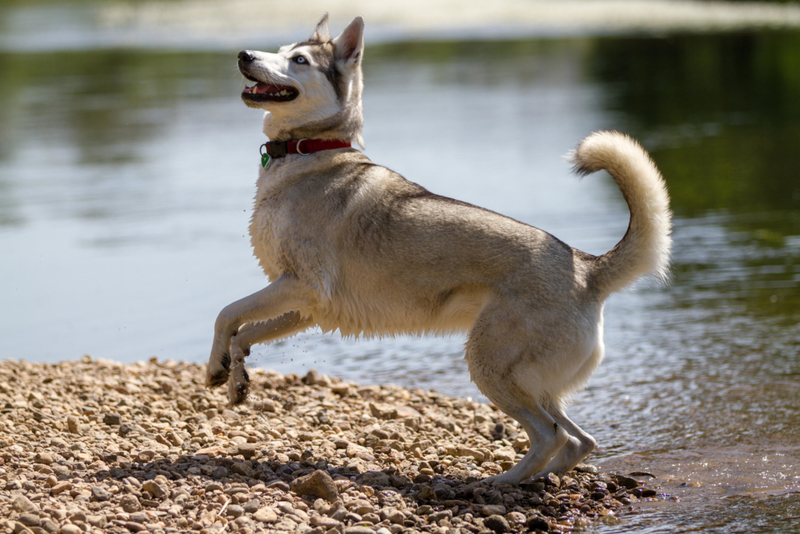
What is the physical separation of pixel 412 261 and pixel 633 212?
49.7 inches

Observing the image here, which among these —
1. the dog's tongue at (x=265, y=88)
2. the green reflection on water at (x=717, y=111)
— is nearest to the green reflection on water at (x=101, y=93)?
the green reflection on water at (x=717, y=111)

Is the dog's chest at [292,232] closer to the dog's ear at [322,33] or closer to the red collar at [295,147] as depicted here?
the red collar at [295,147]

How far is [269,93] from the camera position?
5.41 meters

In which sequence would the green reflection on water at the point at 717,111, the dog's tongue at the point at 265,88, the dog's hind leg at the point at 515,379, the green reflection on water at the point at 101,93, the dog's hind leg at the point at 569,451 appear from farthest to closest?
the green reflection on water at the point at 101,93 → the green reflection on water at the point at 717,111 → the dog's tongue at the point at 265,88 → the dog's hind leg at the point at 569,451 → the dog's hind leg at the point at 515,379

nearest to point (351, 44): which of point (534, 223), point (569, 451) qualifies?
point (569, 451)

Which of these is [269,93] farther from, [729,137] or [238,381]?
[729,137]

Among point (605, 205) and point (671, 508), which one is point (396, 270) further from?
point (605, 205)

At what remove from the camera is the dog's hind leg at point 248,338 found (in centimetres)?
526

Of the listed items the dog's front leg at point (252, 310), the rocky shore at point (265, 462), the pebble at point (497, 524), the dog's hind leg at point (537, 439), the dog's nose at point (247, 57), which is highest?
the dog's nose at point (247, 57)

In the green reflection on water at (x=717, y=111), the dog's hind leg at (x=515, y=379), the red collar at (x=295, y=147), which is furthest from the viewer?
the green reflection on water at (x=717, y=111)

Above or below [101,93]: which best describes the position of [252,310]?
below

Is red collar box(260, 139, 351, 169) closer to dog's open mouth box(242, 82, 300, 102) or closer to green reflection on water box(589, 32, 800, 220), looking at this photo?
dog's open mouth box(242, 82, 300, 102)

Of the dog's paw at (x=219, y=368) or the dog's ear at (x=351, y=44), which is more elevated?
the dog's ear at (x=351, y=44)

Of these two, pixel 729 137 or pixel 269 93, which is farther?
pixel 729 137
